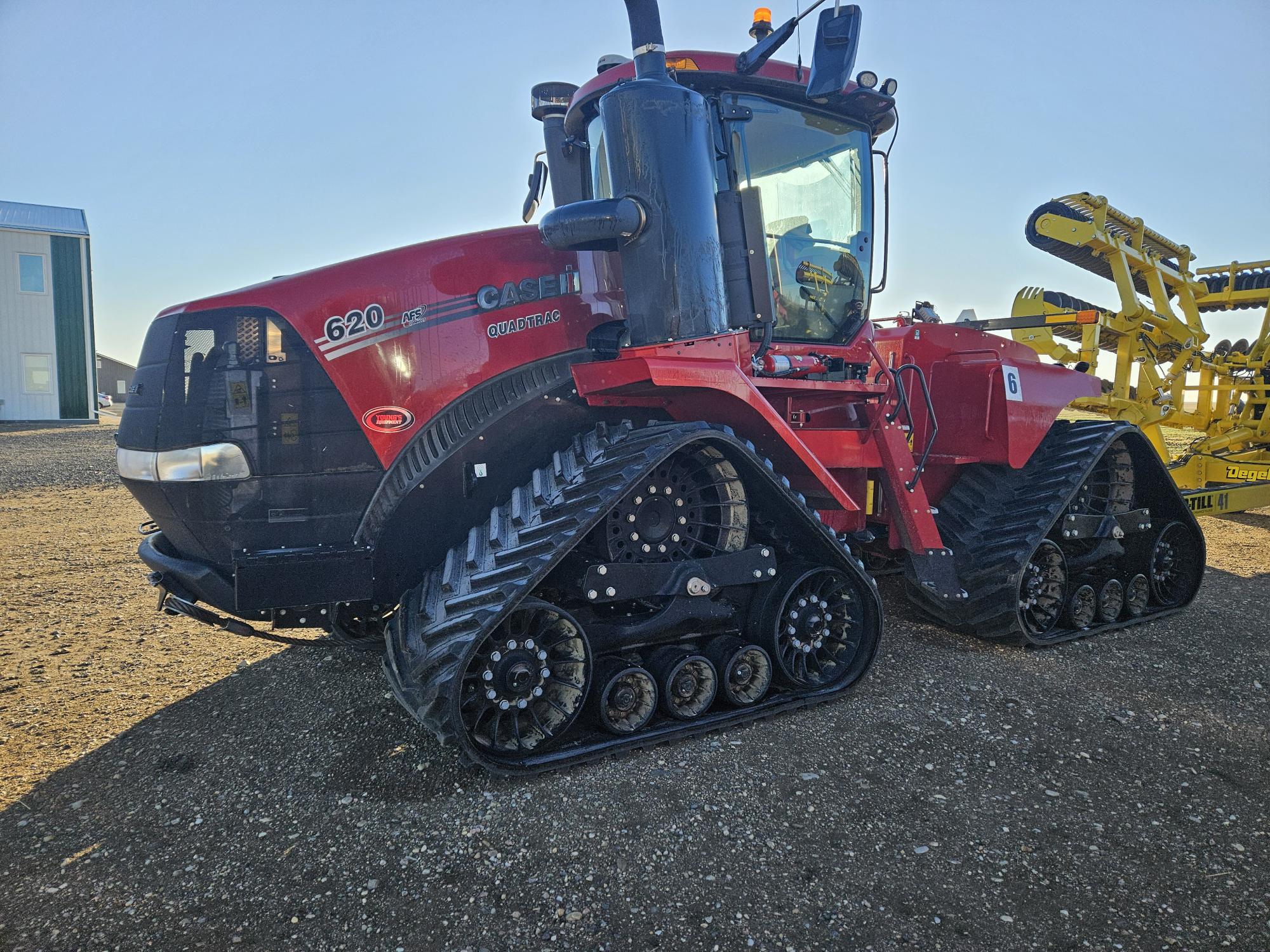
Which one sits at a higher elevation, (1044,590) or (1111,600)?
(1044,590)

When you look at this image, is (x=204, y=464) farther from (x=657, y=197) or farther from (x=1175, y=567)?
(x=1175, y=567)

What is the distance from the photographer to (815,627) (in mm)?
3791

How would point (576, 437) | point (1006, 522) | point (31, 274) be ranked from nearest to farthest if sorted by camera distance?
point (576, 437) < point (1006, 522) < point (31, 274)

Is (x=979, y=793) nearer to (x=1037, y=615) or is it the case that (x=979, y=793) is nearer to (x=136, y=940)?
Answer: (x=1037, y=615)

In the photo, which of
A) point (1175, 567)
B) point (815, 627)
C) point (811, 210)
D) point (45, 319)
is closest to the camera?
point (815, 627)

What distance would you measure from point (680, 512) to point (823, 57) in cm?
199

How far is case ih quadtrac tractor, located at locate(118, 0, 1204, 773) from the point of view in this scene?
9.74ft

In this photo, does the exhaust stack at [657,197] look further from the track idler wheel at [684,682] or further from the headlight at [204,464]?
the headlight at [204,464]

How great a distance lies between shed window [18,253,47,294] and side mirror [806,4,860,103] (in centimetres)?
2473

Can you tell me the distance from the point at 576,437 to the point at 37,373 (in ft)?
Result: 79.1

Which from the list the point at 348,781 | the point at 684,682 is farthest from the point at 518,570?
the point at 348,781

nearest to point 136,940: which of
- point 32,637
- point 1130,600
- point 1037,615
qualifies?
point 32,637

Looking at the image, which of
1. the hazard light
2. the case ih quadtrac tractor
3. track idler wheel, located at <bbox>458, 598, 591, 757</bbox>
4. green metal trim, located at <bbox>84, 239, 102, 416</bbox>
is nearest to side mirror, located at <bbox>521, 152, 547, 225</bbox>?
the case ih quadtrac tractor

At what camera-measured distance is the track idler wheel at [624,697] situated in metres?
3.21
